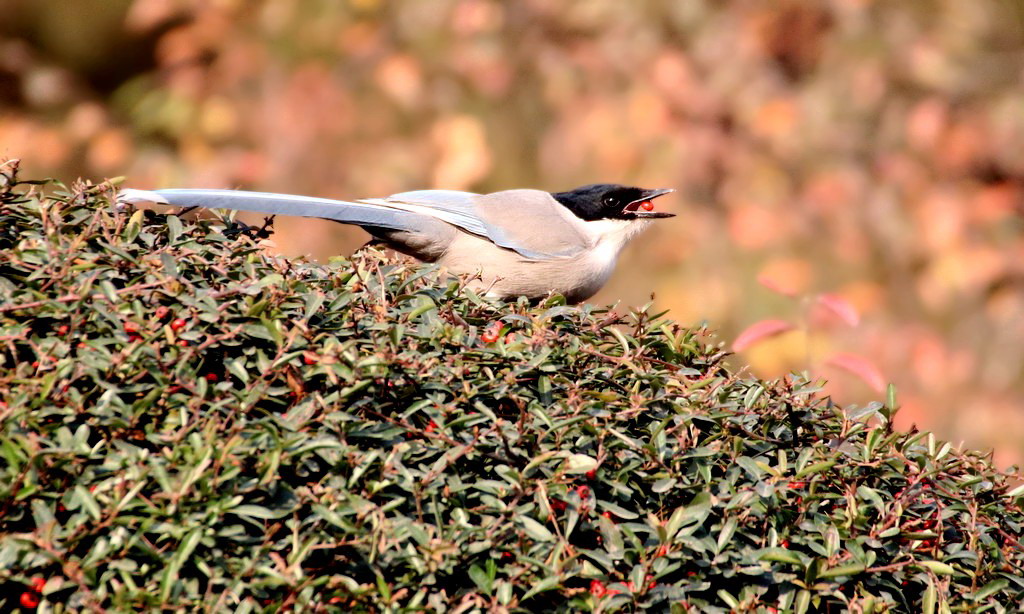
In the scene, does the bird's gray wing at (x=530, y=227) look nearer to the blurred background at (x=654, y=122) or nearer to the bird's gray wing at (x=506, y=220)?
the bird's gray wing at (x=506, y=220)

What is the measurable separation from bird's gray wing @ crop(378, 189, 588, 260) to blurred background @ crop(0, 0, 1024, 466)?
3.63 meters

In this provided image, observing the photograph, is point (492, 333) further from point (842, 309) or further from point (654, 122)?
point (654, 122)

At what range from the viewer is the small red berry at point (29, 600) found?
1981 millimetres

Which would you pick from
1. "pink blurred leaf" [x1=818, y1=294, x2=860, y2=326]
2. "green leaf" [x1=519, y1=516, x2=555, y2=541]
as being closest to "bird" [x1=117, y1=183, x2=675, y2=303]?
"pink blurred leaf" [x1=818, y1=294, x2=860, y2=326]

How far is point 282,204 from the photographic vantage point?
3.67 meters

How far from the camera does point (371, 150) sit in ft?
28.4

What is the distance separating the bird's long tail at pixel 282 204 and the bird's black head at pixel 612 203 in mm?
832

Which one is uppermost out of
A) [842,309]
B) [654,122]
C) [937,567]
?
[654,122]

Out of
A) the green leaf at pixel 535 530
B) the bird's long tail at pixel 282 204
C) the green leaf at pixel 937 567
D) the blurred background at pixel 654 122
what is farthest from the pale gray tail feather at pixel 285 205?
the blurred background at pixel 654 122

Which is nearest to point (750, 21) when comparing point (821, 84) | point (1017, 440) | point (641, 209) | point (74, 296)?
point (821, 84)

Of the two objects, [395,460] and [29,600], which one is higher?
[395,460]

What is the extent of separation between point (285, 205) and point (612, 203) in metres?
1.71

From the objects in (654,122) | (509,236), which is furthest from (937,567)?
(654,122)

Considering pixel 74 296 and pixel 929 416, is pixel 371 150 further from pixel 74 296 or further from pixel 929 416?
pixel 74 296
